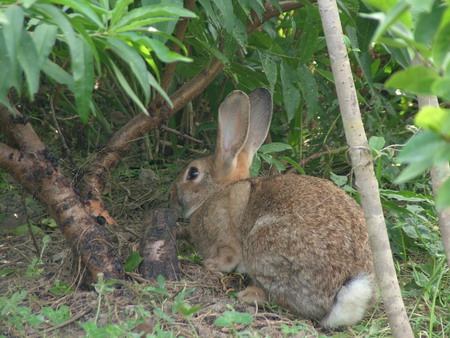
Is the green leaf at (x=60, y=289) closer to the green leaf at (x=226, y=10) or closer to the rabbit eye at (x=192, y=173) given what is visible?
the rabbit eye at (x=192, y=173)

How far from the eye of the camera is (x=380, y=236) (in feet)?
9.68

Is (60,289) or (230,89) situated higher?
(230,89)

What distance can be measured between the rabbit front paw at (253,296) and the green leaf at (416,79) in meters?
2.48

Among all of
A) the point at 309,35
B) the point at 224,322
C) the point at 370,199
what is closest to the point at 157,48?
the point at 370,199

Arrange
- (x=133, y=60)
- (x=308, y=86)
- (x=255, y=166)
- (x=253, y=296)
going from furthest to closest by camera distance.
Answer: (x=255, y=166) < (x=308, y=86) < (x=253, y=296) < (x=133, y=60)

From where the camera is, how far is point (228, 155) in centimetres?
502

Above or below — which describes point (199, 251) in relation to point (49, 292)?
below

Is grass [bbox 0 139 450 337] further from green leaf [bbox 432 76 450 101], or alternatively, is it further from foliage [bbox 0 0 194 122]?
green leaf [bbox 432 76 450 101]

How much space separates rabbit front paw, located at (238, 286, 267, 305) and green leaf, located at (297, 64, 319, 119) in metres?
1.28

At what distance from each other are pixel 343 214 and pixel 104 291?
1.46 meters

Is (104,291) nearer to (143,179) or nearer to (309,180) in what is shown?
(309,180)

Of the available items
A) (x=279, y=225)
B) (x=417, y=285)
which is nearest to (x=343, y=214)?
(x=279, y=225)

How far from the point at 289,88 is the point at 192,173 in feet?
3.73

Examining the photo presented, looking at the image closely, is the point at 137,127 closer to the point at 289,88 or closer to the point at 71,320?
the point at 289,88
